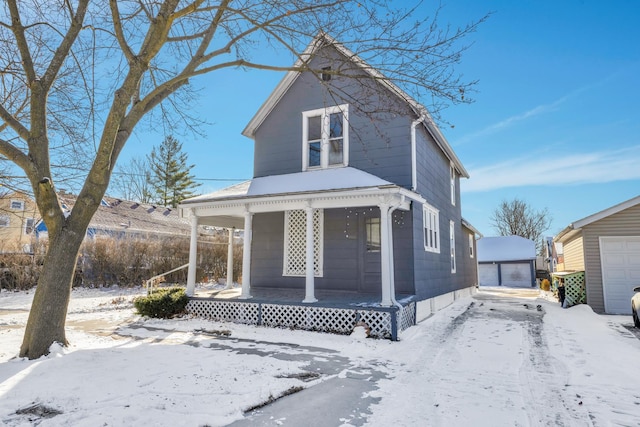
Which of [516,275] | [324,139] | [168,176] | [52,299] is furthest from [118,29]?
A: [168,176]

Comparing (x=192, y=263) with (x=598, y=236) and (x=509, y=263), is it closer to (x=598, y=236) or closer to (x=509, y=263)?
(x=598, y=236)

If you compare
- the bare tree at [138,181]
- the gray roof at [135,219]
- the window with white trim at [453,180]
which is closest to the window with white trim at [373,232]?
the window with white trim at [453,180]

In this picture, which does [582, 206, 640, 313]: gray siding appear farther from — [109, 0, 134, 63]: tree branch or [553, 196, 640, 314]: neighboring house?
[109, 0, 134, 63]: tree branch

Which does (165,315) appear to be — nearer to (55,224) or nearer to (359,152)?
(55,224)

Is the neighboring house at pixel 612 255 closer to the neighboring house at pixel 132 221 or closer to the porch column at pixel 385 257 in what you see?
the porch column at pixel 385 257

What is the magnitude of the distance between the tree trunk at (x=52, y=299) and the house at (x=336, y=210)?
4225 mm

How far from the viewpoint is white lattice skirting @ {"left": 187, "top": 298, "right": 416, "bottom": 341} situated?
307 inches

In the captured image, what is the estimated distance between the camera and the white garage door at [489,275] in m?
30.2

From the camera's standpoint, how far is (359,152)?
10531mm

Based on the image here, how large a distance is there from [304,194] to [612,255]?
10.0 m

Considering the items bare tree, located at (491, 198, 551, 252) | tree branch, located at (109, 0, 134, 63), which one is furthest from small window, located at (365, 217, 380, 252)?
bare tree, located at (491, 198, 551, 252)

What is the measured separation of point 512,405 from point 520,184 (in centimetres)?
4350

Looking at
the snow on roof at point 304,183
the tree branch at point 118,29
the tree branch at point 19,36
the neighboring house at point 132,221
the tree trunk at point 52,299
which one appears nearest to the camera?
the tree trunk at point 52,299

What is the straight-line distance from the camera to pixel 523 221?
43594 mm
